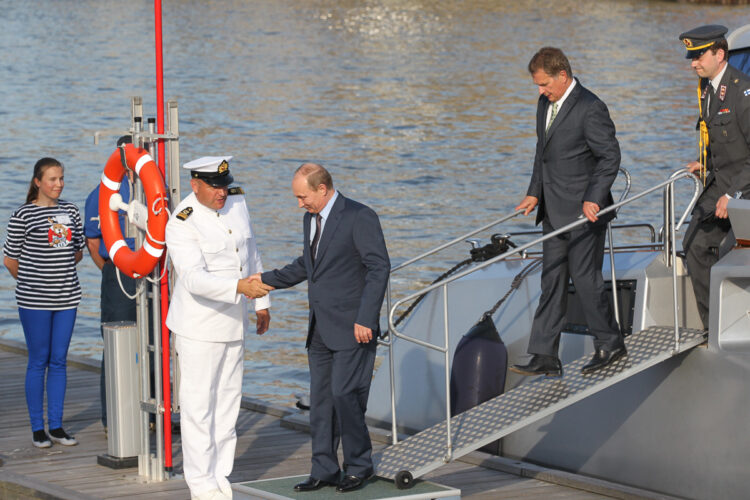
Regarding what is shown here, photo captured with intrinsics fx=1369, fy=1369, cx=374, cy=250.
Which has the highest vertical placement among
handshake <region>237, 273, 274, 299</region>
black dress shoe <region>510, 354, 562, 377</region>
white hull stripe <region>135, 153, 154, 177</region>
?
white hull stripe <region>135, 153, 154, 177</region>

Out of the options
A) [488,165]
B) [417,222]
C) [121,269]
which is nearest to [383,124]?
[488,165]

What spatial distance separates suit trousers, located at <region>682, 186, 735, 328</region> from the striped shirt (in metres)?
3.69

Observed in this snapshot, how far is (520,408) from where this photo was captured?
23.7 ft

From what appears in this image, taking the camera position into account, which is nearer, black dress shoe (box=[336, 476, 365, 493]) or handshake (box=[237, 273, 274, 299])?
black dress shoe (box=[336, 476, 365, 493])

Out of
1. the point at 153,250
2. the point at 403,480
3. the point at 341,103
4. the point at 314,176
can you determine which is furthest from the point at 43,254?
the point at 341,103

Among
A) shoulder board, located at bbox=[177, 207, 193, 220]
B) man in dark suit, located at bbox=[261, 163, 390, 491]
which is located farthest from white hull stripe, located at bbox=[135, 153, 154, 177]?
man in dark suit, located at bbox=[261, 163, 390, 491]

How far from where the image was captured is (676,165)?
29469 millimetres

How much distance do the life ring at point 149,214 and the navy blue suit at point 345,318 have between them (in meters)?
1.11

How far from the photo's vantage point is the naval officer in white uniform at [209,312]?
22.7 feet

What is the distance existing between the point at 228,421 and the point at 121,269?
1.20 meters

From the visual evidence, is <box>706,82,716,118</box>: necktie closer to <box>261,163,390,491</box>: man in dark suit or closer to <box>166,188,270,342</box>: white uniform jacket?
<box>261,163,390,491</box>: man in dark suit

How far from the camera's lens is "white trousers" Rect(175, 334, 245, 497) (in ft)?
22.8

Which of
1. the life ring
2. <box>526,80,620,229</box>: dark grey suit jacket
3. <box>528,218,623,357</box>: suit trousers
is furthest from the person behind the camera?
the life ring

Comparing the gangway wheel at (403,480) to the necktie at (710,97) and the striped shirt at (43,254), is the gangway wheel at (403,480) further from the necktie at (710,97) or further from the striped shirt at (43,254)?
the striped shirt at (43,254)
